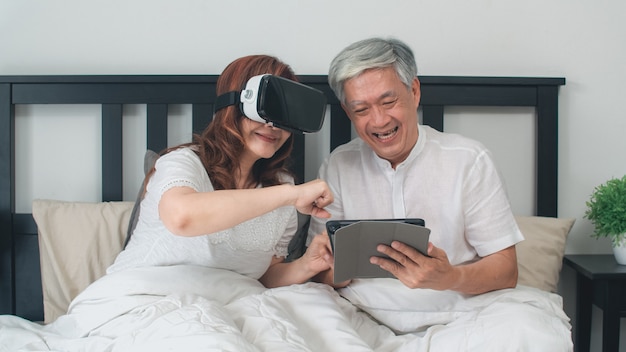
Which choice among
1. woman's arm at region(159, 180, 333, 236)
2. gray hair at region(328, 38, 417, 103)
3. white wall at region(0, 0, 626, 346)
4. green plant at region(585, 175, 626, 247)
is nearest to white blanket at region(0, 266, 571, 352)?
woman's arm at region(159, 180, 333, 236)

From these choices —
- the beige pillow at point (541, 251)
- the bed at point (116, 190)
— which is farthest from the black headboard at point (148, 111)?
the beige pillow at point (541, 251)

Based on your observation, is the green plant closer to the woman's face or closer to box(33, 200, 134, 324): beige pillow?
the woman's face

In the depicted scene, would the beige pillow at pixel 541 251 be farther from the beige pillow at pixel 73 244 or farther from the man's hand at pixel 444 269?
the beige pillow at pixel 73 244

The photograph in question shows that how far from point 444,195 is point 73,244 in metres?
0.98

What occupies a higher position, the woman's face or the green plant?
the woman's face

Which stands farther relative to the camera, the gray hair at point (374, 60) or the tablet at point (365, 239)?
the gray hair at point (374, 60)

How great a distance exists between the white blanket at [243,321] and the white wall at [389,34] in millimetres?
699

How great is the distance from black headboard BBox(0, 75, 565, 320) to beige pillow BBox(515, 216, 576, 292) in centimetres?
10

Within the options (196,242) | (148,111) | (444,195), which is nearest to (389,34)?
(444,195)

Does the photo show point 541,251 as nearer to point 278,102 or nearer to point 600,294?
point 600,294

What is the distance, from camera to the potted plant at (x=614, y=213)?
1467 mm

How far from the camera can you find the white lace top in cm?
111

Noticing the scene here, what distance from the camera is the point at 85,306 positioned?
107 cm

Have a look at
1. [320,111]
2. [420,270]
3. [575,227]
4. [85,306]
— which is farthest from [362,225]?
[575,227]
